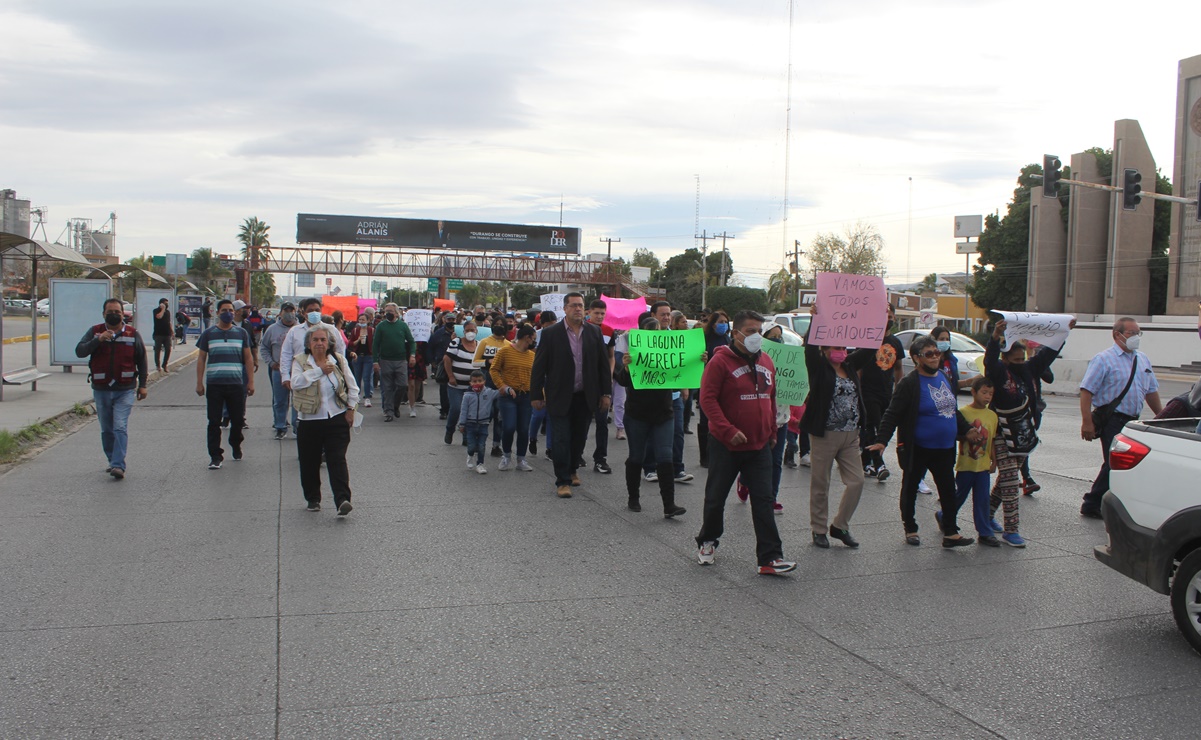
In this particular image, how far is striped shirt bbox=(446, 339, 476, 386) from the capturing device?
12063 mm

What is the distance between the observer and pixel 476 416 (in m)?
11.0

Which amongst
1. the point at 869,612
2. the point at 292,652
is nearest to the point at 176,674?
the point at 292,652

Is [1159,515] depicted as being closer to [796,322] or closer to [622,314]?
[622,314]

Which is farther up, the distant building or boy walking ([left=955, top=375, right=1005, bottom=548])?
the distant building

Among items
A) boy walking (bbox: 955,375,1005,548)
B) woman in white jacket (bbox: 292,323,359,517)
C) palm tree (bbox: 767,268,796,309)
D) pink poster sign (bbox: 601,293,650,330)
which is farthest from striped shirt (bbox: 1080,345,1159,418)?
palm tree (bbox: 767,268,796,309)

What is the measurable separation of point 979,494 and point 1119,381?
6.88ft

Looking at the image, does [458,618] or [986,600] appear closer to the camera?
[458,618]

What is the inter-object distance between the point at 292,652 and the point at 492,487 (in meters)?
5.02

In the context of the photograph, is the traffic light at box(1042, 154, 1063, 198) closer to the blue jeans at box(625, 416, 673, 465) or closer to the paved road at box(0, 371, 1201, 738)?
the paved road at box(0, 371, 1201, 738)

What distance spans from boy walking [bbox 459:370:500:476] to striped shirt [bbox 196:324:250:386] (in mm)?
2571

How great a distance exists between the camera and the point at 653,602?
235 inches

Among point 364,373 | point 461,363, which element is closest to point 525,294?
point 364,373

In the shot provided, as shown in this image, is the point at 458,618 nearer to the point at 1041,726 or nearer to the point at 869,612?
the point at 869,612

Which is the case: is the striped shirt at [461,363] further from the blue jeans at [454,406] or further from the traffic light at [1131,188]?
the traffic light at [1131,188]
